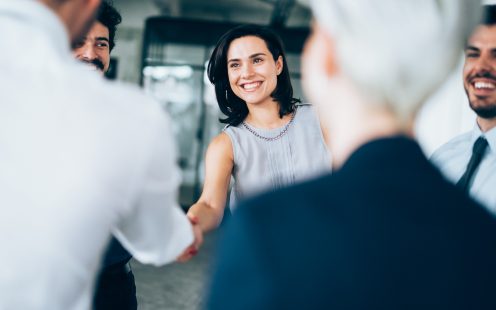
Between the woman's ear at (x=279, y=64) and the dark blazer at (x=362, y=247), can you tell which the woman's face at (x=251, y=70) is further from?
the dark blazer at (x=362, y=247)

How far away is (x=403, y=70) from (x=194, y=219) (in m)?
0.92

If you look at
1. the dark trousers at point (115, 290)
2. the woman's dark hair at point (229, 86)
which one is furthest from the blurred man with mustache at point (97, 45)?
the dark trousers at point (115, 290)

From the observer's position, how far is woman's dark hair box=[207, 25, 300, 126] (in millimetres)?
2195

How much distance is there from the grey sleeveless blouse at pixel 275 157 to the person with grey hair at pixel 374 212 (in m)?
1.33

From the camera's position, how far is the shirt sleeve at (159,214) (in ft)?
2.59

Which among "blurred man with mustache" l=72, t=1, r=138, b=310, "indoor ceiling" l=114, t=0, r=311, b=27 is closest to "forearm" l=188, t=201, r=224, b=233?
"blurred man with mustache" l=72, t=1, r=138, b=310

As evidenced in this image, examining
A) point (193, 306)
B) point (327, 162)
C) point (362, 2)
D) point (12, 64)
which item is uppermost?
point (362, 2)

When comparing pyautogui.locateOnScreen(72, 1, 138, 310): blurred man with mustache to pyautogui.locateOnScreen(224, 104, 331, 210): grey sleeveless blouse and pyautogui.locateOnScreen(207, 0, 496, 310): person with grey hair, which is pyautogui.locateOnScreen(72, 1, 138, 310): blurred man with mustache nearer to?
pyautogui.locateOnScreen(224, 104, 331, 210): grey sleeveless blouse

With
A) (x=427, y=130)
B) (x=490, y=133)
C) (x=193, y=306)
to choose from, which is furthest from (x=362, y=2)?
(x=193, y=306)

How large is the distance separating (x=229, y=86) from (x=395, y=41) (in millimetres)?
1666

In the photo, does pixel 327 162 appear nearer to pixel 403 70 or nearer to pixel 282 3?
pixel 403 70

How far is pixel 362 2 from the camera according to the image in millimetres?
629

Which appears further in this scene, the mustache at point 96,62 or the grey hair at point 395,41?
the mustache at point 96,62

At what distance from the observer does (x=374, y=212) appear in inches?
22.8
